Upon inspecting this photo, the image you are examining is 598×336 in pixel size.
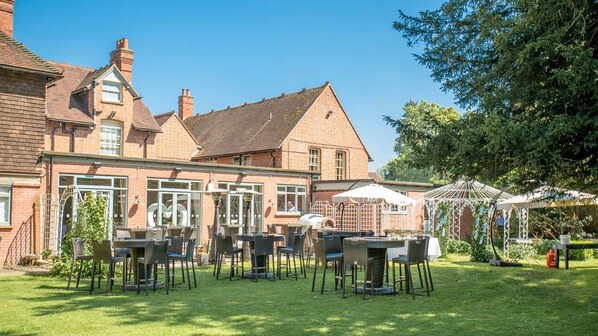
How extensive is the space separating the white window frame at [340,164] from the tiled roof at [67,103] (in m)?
13.4

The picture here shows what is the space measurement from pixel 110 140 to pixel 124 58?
445 centimetres

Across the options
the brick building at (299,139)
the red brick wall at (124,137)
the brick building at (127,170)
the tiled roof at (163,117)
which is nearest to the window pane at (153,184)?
the brick building at (127,170)

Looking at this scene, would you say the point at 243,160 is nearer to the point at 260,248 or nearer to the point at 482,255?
the point at 482,255

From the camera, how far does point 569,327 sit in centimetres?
731

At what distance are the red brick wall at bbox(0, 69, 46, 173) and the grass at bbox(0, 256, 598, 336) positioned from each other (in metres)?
4.86

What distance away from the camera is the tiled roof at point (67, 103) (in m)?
23.0

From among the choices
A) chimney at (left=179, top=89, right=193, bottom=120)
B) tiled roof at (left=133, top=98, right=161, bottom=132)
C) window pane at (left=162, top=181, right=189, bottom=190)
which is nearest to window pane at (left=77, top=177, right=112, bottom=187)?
window pane at (left=162, top=181, right=189, bottom=190)

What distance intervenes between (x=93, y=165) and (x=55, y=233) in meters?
2.71

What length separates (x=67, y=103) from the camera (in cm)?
2381

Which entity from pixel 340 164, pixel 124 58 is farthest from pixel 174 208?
pixel 340 164

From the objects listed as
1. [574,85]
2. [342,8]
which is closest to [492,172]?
[574,85]

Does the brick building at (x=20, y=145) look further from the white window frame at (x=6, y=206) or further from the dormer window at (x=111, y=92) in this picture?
the dormer window at (x=111, y=92)

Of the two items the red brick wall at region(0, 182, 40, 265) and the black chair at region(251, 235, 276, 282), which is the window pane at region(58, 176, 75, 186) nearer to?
the red brick wall at region(0, 182, 40, 265)

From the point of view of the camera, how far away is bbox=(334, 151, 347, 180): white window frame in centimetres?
3102
